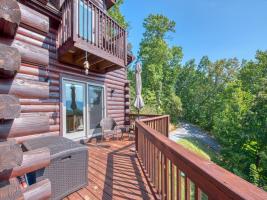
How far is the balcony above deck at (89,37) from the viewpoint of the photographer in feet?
13.0

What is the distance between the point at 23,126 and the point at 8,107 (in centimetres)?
32

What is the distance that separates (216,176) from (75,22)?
158 inches

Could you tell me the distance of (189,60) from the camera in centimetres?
2328

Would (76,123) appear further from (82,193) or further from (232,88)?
(232,88)

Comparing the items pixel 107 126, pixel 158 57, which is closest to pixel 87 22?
pixel 107 126

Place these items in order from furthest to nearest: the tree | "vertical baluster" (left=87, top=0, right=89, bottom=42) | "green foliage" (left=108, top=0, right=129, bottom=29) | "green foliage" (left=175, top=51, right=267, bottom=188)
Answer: the tree → "green foliage" (left=108, top=0, right=129, bottom=29) → "green foliage" (left=175, top=51, right=267, bottom=188) → "vertical baluster" (left=87, top=0, right=89, bottom=42)

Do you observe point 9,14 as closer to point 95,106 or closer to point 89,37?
point 89,37

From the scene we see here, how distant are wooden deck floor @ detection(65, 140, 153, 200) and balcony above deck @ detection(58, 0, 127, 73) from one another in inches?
98.3

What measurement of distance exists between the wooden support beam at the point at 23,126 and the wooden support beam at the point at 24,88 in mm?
189

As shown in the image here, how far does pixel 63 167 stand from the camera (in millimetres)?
2262

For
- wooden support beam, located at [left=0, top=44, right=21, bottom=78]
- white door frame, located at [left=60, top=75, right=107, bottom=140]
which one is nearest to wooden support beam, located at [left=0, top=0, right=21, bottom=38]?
wooden support beam, located at [left=0, top=44, right=21, bottom=78]

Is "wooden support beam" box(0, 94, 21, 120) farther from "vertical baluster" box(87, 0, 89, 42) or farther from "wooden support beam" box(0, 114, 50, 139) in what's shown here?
"vertical baluster" box(87, 0, 89, 42)

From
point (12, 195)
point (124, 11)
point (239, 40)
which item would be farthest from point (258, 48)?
point (12, 195)

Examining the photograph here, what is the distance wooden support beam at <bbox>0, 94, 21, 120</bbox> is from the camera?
3.40ft
